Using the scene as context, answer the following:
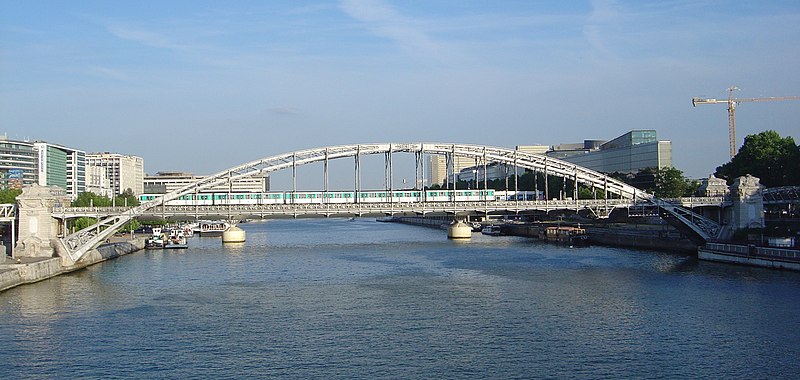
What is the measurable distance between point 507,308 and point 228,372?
1649 centimetres

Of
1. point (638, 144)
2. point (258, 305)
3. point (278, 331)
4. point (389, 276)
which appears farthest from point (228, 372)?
point (638, 144)

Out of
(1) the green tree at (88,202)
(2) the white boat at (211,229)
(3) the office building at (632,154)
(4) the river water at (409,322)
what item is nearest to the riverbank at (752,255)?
(4) the river water at (409,322)

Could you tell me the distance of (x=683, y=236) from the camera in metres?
75.2

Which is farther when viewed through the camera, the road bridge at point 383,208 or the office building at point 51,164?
the office building at point 51,164

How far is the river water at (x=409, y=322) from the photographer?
29359mm

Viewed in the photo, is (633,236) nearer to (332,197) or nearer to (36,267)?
(332,197)

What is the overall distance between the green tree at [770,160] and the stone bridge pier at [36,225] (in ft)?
216

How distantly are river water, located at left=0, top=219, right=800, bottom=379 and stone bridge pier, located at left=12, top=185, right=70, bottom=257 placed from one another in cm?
407

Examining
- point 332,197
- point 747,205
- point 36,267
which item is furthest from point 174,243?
point 747,205

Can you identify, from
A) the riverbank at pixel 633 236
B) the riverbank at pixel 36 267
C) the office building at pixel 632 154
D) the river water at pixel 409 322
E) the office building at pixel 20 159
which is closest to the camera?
the river water at pixel 409 322

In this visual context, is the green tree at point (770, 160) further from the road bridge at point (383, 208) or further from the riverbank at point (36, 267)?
the riverbank at point (36, 267)

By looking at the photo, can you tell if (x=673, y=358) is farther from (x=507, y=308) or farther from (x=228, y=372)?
(x=228, y=372)

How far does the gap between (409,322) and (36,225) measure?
1459 inches

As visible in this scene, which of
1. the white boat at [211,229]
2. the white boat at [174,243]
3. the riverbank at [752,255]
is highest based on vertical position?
the white boat at [211,229]
